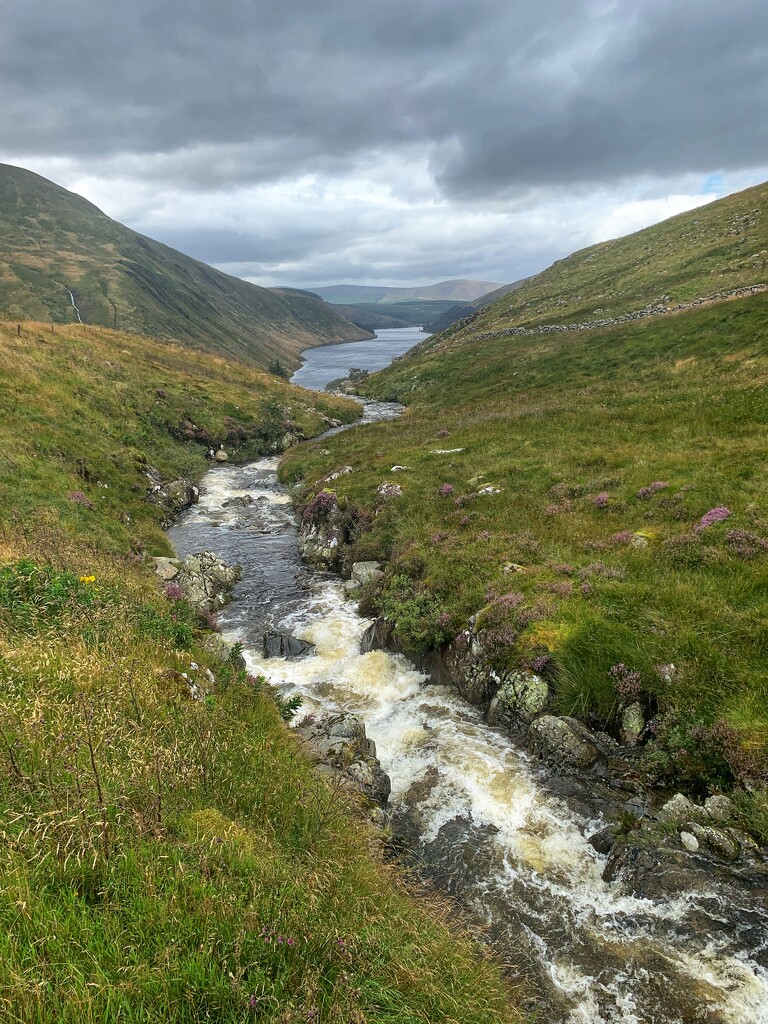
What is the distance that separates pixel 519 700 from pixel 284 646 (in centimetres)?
848

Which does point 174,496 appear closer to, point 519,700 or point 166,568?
point 166,568

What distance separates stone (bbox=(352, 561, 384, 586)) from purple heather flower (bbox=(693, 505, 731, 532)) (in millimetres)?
11334

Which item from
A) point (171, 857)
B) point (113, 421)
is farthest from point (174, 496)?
point (171, 857)

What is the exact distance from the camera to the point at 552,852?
8969 mm

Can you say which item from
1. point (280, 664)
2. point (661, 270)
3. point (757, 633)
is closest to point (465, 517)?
point (280, 664)

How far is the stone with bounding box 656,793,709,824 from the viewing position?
8.71 metres

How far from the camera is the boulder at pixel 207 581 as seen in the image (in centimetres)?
1956

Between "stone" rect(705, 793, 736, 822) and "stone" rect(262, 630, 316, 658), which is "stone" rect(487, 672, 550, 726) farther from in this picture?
"stone" rect(262, 630, 316, 658)

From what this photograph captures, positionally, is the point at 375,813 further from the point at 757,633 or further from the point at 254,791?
the point at 757,633

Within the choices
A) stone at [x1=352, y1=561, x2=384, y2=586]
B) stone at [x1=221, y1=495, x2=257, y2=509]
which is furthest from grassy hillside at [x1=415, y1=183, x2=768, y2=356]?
stone at [x1=221, y1=495, x2=257, y2=509]

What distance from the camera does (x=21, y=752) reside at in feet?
17.4

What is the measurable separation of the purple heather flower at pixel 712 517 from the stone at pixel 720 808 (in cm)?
835

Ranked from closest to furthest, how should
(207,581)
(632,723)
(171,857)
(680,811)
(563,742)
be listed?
(171,857) → (680,811) → (632,723) → (563,742) → (207,581)

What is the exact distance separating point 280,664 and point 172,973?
1299cm
